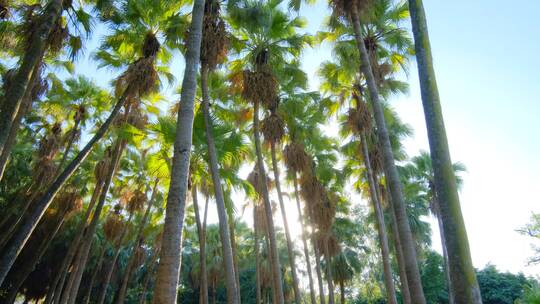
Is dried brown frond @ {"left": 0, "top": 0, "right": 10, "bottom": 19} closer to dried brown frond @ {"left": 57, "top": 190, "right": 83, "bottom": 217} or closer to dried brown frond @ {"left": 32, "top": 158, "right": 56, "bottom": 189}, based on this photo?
dried brown frond @ {"left": 32, "top": 158, "right": 56, "bottom": 189}

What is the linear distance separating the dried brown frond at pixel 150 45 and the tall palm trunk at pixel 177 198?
608 cm

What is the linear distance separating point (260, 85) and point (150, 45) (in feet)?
13.4

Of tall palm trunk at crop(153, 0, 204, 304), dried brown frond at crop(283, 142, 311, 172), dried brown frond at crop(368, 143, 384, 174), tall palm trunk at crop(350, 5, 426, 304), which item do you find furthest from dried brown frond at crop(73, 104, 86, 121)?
dried brown frond at crop(368, 143, 384, 174)

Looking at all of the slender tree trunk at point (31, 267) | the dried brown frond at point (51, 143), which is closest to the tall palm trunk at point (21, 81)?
the dried brown frond at point (51, 143)

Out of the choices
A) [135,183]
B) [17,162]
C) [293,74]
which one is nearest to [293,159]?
[293,74]

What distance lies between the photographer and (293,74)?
14.6 metres

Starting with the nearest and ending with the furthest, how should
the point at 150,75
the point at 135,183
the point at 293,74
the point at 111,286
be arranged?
the point at 150,75 < the point at 293,74 < the point at 135,183 < the point at 111,286

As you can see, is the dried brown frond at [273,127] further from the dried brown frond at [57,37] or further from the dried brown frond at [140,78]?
the dried brown frond at [57,37]

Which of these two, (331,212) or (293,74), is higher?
(293,74)

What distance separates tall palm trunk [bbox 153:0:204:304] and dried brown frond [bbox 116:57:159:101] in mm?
5039

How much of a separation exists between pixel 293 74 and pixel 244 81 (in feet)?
10.3

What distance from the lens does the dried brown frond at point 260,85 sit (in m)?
12.0

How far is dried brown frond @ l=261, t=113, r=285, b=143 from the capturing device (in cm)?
1336

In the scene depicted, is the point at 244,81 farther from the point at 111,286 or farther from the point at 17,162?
the point at 111,286
